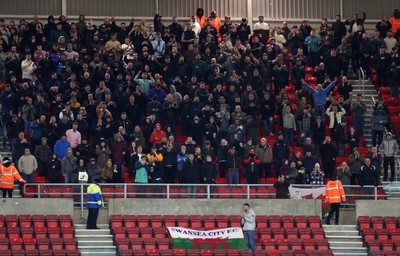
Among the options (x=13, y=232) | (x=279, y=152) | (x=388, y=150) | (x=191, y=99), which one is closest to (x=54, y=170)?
(x=13, y=232)

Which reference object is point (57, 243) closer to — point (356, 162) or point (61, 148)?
point (61, 148)

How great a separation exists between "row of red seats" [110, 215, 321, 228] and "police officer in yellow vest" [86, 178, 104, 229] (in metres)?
0.53

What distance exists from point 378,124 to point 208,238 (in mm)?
9373

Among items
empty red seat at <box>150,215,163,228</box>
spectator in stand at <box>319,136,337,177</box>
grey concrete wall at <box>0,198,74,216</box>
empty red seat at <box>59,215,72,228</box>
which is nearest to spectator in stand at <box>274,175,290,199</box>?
spectator in stand at <box>319,136,337,177</box>

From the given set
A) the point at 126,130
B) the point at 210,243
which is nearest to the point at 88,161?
the point at 126,130

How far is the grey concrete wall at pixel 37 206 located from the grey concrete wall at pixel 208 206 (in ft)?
4.26

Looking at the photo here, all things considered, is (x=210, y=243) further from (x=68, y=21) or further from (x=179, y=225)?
(x=68, y=21)

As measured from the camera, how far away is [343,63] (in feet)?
175

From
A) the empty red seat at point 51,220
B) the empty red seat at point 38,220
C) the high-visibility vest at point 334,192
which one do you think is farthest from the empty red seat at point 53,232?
the high-visibility vest at point 334,192

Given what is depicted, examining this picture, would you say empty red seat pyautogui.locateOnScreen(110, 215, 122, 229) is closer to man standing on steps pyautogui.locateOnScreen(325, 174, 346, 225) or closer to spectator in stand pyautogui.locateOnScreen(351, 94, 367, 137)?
man standing on steps pyautogui.locateOnScreen(325, 174, 346, 225)

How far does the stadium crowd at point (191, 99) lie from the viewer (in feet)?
152

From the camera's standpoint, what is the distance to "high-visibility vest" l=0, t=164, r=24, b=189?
44.3 meters

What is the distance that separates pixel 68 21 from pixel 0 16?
101 inches

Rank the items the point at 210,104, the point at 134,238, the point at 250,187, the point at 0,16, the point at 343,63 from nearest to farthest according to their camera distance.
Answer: the point at 134,238, the point at 250,187, the point at 210,104, the point at 343,63, the point at 0,16
